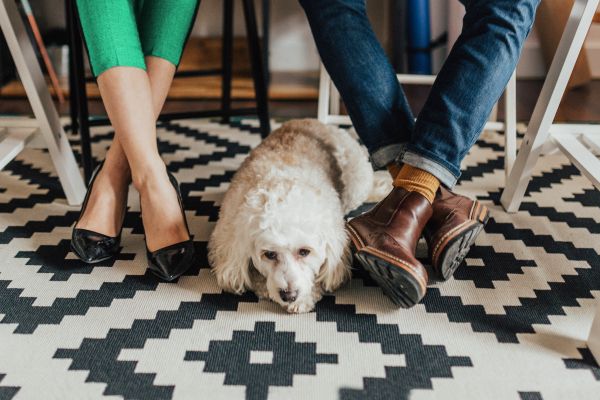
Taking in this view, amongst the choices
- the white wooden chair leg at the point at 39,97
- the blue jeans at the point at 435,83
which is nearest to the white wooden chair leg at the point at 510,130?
the blue jeans at the point at 435,83

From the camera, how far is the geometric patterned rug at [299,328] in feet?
3.17

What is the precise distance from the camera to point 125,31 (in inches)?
50.5

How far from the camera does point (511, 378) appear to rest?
3.21 ft

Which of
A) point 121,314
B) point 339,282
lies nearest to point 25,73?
point 121,314

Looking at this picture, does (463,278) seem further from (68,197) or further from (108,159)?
(68,197)

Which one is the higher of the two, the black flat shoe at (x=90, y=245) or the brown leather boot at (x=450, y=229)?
the brown leather boot at (x=450, y=229)

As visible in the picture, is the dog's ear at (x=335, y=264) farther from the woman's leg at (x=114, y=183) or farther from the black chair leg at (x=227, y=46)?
the black chair leg at (x=227, y=46)

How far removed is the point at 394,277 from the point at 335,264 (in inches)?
5.4

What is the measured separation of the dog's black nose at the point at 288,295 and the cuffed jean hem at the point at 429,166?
0.36 m

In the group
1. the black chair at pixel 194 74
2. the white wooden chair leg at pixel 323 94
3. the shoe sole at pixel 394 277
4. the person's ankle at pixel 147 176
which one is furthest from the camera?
the white wooden chair leg at pixel 323 94

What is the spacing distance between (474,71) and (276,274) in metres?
0.58

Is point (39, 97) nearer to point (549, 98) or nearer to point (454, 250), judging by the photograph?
point (454, 250)

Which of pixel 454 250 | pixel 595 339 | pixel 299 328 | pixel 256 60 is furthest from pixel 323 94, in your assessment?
pixel 595 339

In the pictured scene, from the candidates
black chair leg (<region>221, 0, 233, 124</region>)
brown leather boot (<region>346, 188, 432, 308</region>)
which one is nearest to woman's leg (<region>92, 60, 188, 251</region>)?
brown leather boot (<region>346, 188, 432, 308</region>)
